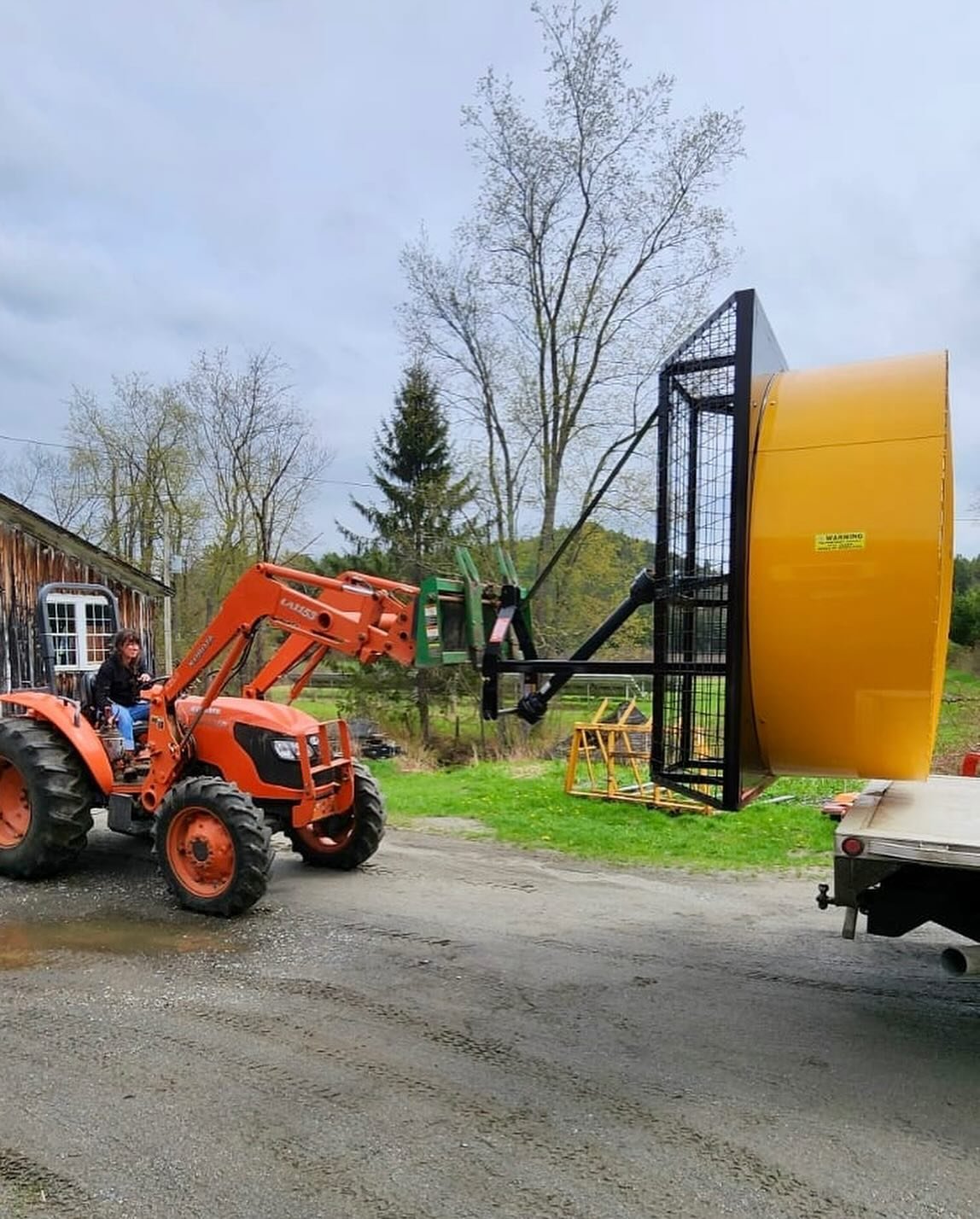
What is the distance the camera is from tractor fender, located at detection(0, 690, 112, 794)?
23.0 ft

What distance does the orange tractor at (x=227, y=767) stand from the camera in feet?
20.2

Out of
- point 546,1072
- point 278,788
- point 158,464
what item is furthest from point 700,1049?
point 158,464

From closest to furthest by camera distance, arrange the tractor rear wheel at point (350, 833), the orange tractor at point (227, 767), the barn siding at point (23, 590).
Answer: the orange tractor at point (227, 767) < the tractor rear wheel at point (350, 833) < the barn siding at point (23, 590)

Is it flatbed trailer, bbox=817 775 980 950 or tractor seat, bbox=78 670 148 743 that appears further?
tractor seat, bbox=78 670 148 743

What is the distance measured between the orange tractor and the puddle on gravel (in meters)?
0.32

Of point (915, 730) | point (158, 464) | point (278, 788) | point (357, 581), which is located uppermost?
point (158, 464)

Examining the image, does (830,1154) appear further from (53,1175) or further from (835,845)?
(53,1175)

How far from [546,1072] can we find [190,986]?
210cm

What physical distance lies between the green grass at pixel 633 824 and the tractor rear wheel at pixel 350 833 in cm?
197

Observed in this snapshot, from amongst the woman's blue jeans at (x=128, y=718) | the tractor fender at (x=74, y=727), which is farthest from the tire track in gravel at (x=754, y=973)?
the woman's blue jeans at (x=128, y=718)

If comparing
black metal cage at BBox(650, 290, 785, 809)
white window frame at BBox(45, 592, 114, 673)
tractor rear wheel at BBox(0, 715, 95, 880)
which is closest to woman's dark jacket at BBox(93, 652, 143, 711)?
tractor rear wheel at BBox(0, 715, 95, 880)

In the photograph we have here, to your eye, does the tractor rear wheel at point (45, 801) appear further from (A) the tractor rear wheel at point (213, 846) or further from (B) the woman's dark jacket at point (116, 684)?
(A) the tractor rear wheel at point (213, 846)

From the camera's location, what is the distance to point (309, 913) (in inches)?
245

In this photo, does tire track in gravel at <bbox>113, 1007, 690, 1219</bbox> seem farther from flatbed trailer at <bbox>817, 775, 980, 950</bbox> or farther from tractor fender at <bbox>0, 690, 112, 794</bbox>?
tractor fender at <bbox>0, 690, 112, 794</bbox>
